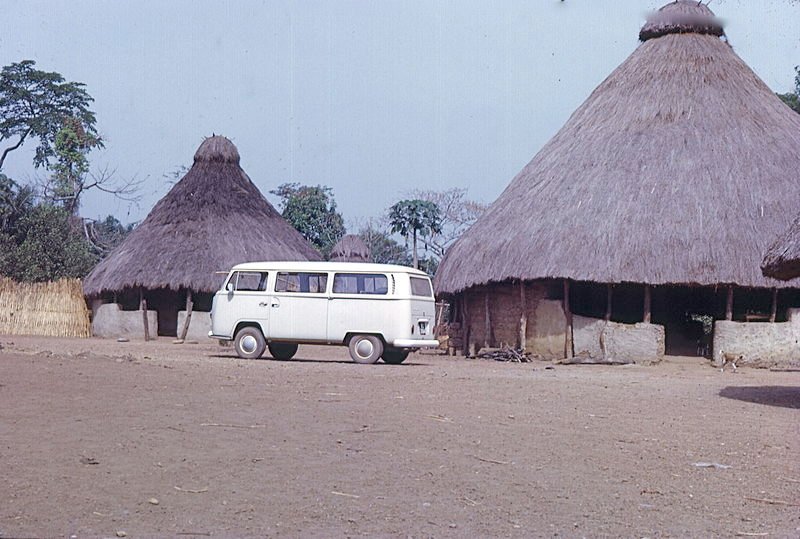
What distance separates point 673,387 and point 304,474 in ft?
28.3

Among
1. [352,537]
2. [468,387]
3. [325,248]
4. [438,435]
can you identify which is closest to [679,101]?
[468,387]

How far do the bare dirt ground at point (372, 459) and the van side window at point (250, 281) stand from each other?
5.62 m

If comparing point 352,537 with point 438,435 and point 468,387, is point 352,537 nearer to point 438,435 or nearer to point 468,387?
point 438,435

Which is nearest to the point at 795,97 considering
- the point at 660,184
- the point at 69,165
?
the point at 660,184

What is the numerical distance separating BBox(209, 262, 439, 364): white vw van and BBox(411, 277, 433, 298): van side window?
0.06ft

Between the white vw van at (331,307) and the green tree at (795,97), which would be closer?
the white vw van at (331,307)

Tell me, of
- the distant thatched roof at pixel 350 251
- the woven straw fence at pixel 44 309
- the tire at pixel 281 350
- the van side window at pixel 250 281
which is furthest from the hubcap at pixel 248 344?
the distant thatched roof at pixel 350 251

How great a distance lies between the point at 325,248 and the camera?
150ft

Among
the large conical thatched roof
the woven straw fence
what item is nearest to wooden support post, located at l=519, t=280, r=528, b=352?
the large conical thatched roof

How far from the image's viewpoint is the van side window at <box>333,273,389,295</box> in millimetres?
17641

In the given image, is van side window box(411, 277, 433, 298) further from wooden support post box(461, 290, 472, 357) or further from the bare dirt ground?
the bare dirt ground

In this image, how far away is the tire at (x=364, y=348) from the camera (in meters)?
17.8

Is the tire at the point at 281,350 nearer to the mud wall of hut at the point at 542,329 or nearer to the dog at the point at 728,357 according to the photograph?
the mud wall of hut at the point at 542,329

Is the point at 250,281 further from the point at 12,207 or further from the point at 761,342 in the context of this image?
the point at 12,207
